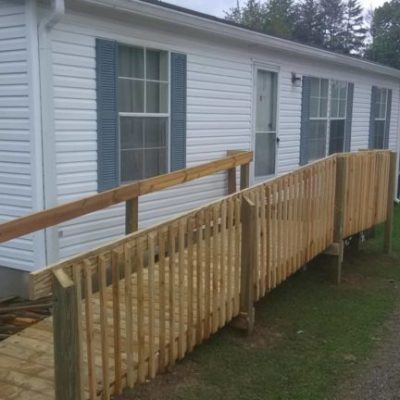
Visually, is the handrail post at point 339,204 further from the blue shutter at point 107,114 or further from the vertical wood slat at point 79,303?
the vertical wood slat at point 79,303

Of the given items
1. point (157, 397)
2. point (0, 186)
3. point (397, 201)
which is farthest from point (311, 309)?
point (397, 201)

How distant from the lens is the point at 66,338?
9.02 feet

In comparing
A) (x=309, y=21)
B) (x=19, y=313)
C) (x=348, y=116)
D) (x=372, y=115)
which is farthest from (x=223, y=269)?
(x=309, y=21)

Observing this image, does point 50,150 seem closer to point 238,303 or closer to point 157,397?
point 238,303

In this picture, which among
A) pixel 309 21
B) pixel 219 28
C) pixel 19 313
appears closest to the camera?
pixel 19 313

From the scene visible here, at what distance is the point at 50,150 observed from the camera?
206 inches

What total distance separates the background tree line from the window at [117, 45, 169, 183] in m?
29.6

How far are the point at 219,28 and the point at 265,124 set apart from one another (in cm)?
238

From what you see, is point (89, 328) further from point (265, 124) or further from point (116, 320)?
point (265, 124)

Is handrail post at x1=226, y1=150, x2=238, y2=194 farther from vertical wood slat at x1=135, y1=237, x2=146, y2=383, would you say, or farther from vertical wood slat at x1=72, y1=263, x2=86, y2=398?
vertical wood slat at x1=72, y1=263, x2=86, y2=398

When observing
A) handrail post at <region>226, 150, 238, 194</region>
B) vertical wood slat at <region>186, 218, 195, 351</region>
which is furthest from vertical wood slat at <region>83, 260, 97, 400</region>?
handrail post at <region>226, 150, 238, 194</region>

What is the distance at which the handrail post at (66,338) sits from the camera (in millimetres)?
2709

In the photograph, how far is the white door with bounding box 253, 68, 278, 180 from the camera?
8727 millimetres

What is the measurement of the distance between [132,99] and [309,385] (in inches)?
143
